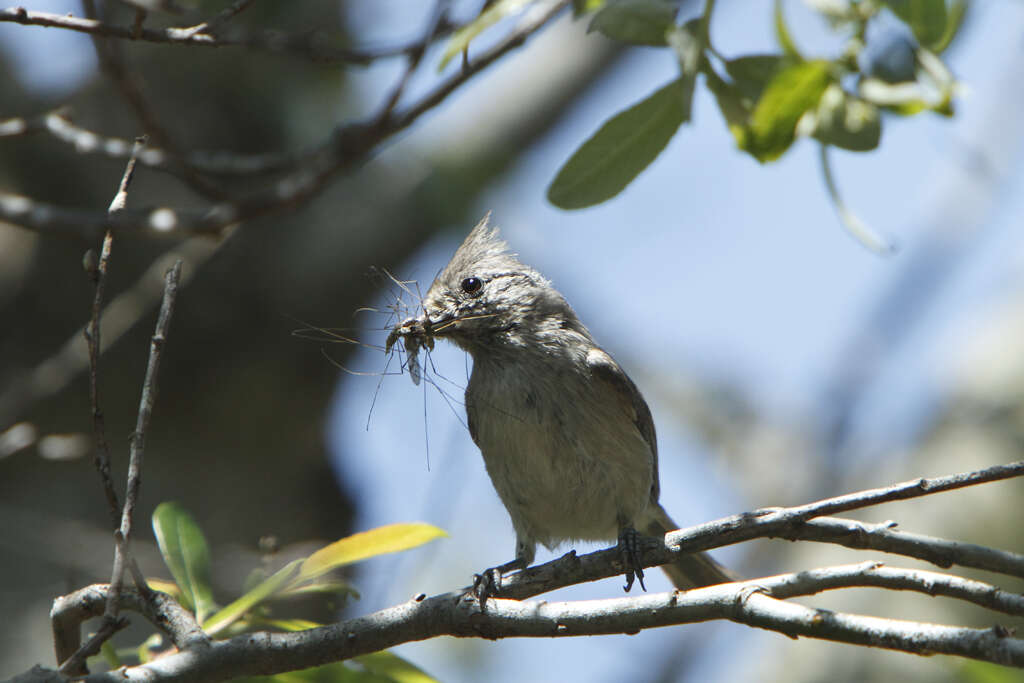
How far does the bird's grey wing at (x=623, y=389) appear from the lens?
3.91m

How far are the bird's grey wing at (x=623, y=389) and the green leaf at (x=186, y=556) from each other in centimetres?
187

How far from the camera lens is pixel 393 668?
217cm

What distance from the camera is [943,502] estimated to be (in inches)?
226

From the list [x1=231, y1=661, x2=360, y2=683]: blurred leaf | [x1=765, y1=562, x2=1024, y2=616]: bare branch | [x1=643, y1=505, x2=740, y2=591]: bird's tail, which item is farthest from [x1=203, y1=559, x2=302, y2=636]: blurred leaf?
[x1=643, y1=505, x2=740, y2=591]: bird's tail

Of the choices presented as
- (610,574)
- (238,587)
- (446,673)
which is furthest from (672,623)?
(446,673)

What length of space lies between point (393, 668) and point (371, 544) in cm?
29

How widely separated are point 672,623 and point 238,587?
9.35 feet

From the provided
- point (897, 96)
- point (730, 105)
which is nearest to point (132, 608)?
point (730, 105)

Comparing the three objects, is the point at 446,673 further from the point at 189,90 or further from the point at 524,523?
the point at 189,90

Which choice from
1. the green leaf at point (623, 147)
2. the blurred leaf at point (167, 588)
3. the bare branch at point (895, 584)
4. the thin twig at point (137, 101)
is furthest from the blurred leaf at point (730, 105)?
the blurred leaf at point (167, 588)

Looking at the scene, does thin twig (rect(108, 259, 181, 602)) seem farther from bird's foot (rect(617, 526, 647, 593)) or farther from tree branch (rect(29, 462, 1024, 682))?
bird's foot (rect(617, 526, 647, 593))

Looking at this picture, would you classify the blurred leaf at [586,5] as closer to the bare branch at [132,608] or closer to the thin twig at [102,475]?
the thin twig at [102,475]

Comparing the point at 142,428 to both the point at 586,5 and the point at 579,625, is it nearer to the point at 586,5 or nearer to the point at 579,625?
the point at 579,625

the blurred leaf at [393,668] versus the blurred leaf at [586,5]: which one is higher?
the blurred leaf at [586,5]
